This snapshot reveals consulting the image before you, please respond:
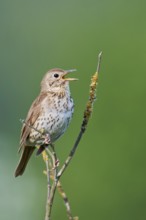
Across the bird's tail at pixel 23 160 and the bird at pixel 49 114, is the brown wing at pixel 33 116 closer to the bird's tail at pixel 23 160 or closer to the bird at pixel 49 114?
the bird at pixel 49 114

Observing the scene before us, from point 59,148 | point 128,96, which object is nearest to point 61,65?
point 128,96

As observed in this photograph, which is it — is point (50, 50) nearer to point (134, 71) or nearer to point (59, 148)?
point (134, 71)

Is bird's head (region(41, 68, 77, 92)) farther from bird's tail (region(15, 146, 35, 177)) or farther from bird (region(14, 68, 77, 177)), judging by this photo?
bird's tail (region(15, 146, 35, 177))

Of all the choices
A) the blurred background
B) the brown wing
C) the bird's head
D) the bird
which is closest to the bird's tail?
the bird

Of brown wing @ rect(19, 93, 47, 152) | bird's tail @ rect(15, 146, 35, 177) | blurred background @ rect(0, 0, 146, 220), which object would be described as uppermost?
brown wing @ rect(19, 93, 47, 152)

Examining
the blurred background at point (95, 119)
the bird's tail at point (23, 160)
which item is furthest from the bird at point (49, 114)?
the blurred background at point (95, 119)

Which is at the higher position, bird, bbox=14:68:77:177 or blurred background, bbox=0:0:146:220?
bird, bbox=14:68:77:177

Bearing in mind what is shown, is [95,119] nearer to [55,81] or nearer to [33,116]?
[55,81]
